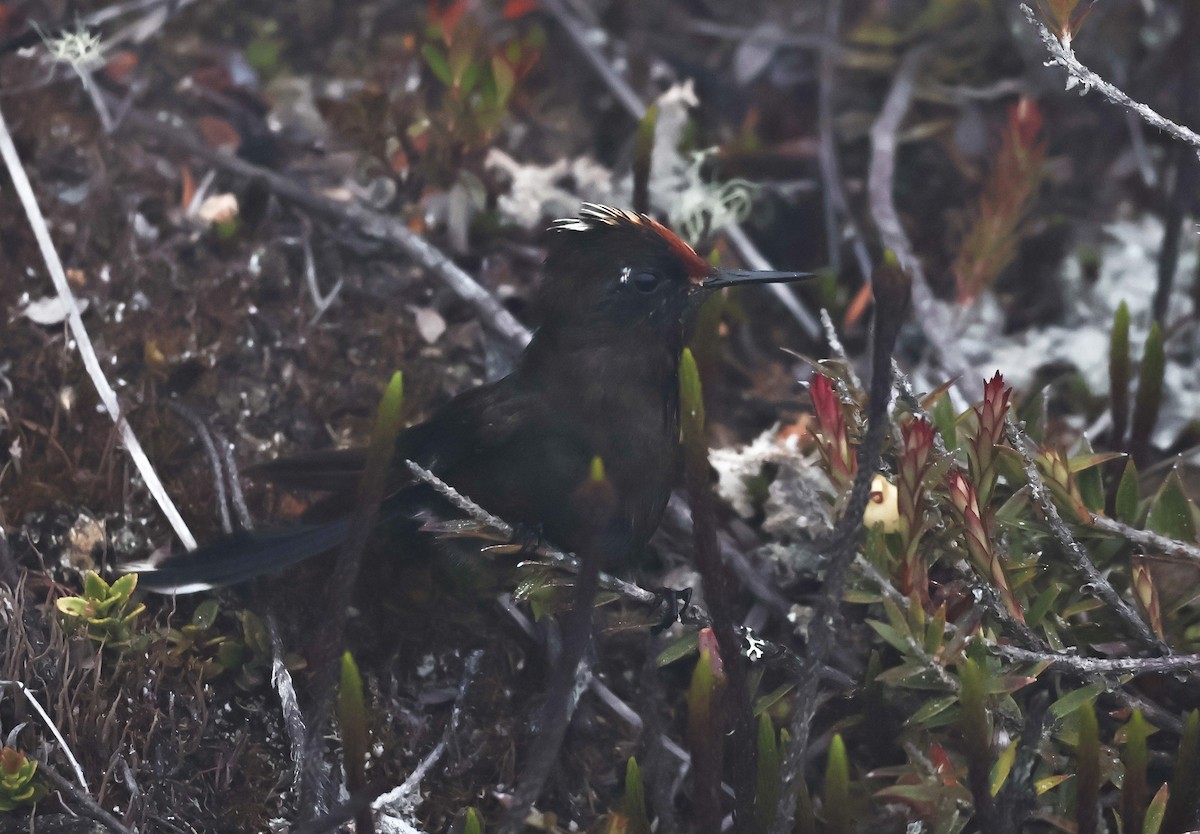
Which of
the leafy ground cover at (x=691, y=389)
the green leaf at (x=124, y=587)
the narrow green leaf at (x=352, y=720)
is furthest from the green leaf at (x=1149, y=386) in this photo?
the green leaf at (x=124, y=587)

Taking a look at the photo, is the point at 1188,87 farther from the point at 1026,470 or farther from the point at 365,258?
the point at 365,258

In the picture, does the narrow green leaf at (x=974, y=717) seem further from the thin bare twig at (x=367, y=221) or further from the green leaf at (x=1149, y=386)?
the thin bare twig at (x=367, y=221)

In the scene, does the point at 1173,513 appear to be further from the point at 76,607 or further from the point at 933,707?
the point at 76,607

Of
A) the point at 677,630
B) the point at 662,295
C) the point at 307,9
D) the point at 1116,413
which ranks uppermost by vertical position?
the point at 307,9

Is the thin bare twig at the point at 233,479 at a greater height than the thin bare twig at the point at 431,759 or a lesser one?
greater

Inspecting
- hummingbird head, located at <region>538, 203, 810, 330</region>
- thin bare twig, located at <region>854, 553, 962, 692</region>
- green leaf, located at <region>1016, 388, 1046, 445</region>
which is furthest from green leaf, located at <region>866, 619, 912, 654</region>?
hummingbird head, located at <region>538, 203, 810, 330</region>

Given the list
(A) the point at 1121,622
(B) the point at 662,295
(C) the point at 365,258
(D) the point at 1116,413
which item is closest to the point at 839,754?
(A) the point at 1121,622

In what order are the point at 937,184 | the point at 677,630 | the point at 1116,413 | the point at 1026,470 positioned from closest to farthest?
the point at 1026,470 → the point at 677,630 → the point at 1116,413 → the point at 937,184
